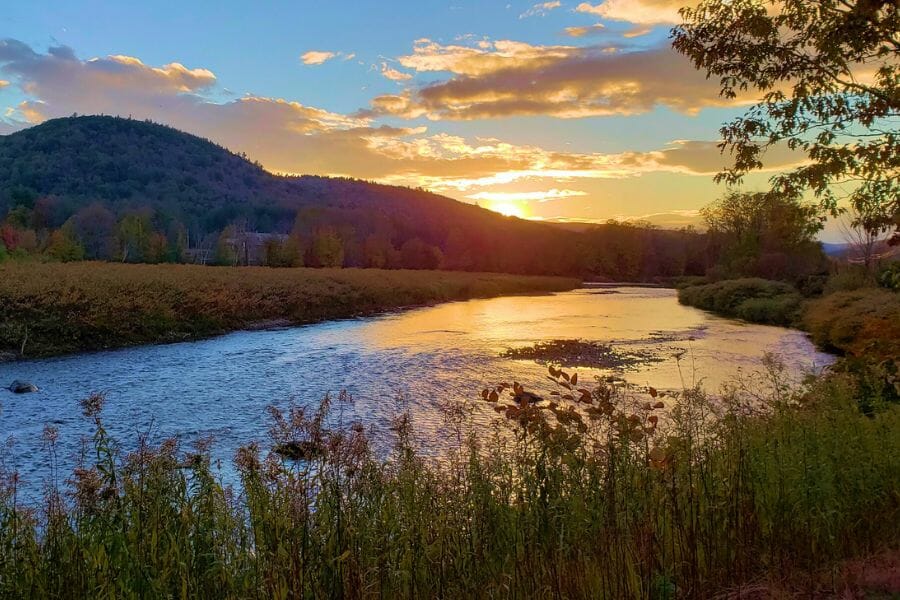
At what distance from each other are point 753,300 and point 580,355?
96.0 feet

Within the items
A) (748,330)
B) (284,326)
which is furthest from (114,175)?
(748,330)

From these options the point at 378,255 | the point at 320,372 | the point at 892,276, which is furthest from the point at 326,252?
the point at 892,276

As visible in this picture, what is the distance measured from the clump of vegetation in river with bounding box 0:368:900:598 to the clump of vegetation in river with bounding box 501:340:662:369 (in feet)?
59.6

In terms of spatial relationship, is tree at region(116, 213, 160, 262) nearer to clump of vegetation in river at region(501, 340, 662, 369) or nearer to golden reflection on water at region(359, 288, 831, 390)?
golden reflection on water at region(359, 288, 831, 390)

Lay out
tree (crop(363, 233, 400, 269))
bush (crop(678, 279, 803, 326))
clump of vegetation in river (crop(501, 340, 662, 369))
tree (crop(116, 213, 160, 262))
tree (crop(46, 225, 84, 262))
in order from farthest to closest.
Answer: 1. tree (crop(363, 233, 400, 269))
2. tree (crop(116, 213, 160, 262))
3. tree (crop(46, 225, 84, 262))
4. bush (crop(678, 279, 803, 326))
5. clump of vegetation in river (crop(501, 340, 662, 369))

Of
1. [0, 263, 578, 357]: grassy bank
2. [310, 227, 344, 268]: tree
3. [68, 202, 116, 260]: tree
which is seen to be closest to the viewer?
[0, 263, 578, 357]: grassy bank

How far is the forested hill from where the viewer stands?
105250 mm

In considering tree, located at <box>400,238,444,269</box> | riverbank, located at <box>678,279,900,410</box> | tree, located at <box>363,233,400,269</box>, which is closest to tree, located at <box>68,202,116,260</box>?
tree, located at <box>363,233,400,269</box>

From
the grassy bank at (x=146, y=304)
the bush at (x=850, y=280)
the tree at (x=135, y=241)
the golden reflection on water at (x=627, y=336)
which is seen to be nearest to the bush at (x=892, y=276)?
the golden reflection on water at (x=627, y=336)

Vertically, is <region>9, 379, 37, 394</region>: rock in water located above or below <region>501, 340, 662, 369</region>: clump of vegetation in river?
below

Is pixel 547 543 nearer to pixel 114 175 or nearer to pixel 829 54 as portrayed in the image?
pixel 829 54

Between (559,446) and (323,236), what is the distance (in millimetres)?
106460

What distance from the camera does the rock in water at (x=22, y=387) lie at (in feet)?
62.1

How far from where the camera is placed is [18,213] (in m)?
97.0
